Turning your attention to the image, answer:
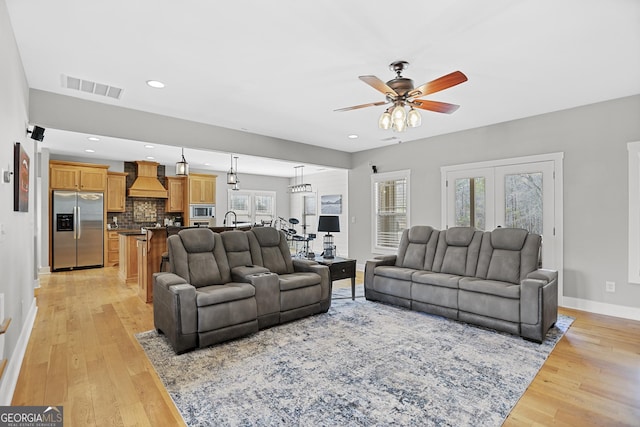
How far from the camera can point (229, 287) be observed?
3432mm

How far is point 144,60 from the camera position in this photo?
3.00 m

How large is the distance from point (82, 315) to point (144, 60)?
3138mm

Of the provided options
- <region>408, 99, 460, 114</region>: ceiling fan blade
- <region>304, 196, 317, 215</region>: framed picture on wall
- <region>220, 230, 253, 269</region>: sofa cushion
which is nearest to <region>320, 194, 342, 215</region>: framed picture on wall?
<region>304, 196, 317, 215</region>: framed picture on wall

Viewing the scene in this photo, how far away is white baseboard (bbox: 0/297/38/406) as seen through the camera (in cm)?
209

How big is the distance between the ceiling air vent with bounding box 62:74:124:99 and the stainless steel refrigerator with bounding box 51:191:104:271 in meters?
4.48

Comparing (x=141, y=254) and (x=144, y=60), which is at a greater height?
(x=144, y=60)

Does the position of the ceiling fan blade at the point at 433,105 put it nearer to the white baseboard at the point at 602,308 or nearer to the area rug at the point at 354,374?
the area rug at the point at 354,374

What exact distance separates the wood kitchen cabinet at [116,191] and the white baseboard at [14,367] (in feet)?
16.0

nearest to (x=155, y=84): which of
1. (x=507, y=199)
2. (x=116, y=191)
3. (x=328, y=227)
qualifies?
(x=328, y=227)

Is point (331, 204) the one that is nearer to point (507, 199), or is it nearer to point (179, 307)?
point (507, 199)

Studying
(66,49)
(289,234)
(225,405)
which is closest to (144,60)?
(66,49)

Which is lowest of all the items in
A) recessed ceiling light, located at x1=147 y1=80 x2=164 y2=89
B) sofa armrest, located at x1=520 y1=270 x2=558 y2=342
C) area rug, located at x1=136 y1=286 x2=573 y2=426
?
area rug, located at x1=136 y1=286 x2=573 y2=426

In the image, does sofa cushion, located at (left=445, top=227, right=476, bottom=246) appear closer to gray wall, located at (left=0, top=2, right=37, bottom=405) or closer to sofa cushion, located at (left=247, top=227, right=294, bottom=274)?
sofa cushion, located at (left=247, top=227, right=294, bottom=274)

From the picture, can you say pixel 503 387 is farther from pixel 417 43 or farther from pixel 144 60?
pixel 144 60
